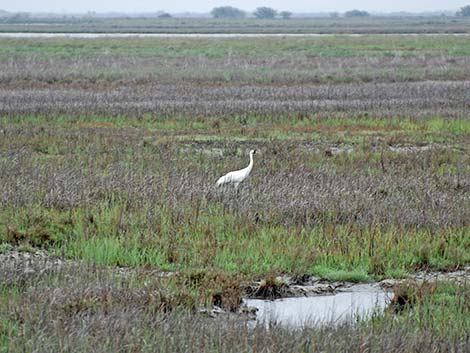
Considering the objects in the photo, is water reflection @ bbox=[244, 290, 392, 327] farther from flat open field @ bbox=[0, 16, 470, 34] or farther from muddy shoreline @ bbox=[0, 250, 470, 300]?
flat open field @ bbox=[0, 16, 470, 34]

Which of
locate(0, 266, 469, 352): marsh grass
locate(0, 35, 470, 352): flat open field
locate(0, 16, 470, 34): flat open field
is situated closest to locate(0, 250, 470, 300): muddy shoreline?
locate(0, 35, 470, 352): flat open field

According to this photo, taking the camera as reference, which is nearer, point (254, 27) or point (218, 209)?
point (218, 209)

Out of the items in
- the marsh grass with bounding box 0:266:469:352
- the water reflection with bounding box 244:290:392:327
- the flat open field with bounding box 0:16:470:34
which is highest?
the marsh grass with bounding box 0:266:469:352

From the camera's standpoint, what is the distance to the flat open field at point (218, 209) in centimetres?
741

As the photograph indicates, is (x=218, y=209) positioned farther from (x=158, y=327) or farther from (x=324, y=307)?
(x=158, y=327)

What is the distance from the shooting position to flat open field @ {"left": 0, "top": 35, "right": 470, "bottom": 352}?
24.3ft

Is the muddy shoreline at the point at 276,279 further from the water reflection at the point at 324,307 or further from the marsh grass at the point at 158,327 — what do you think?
the marsh grass at the point at 158,327

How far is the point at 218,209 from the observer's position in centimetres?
1236

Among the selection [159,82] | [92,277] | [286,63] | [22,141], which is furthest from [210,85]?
[92,277]

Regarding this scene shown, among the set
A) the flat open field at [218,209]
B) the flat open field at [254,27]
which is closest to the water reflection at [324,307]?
the flat open field at [218,209]

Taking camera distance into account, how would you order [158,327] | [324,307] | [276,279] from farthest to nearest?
1. [276,279]
2. [324,307]
3. [158,327]

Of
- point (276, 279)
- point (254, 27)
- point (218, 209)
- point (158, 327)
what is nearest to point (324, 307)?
point (276, 279)

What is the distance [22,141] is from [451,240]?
10.1m

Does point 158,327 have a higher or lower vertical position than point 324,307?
higher
